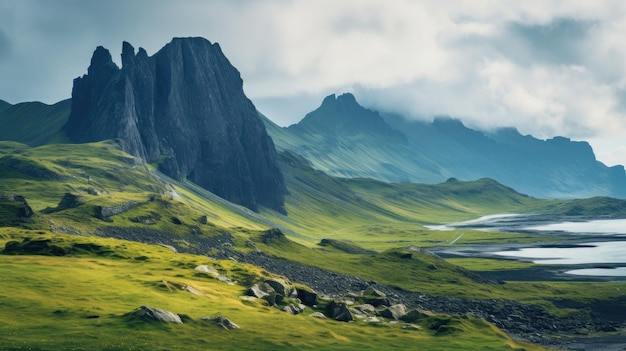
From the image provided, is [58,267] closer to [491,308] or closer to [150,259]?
[150,259]

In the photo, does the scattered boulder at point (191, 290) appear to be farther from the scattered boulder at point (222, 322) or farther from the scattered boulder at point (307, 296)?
the scattered boulder at point (307, 296)

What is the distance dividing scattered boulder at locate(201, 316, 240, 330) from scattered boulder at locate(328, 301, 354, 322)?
21271 mm

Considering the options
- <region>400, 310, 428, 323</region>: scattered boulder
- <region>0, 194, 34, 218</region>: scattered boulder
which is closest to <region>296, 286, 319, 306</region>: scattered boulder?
<region>400, 310, 428, 323</region>: scattered boulder

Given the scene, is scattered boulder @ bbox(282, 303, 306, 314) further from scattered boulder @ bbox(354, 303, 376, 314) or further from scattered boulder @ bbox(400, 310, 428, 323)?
scattered boulder @ bbox(400, 310, 428, 323)

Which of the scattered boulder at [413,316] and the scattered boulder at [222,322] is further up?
the scattered boulder at [413,316]

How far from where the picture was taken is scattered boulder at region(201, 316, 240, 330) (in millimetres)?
71375

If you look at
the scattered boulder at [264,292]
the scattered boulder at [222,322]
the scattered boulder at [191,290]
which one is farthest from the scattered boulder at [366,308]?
the scattered boulder at [222,322]

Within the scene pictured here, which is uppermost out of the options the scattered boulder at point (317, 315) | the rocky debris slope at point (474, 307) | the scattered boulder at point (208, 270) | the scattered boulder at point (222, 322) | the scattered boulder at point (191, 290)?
the scattered boulder at point (208, 270)

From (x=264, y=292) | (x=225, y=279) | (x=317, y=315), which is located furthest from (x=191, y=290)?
(x=317, y=315)

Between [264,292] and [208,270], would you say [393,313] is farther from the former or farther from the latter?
[208,270]

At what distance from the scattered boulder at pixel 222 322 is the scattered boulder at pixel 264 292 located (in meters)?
19.3

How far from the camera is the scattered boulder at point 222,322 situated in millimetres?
71375

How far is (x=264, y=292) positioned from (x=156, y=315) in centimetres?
2783

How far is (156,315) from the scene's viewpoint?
68.8 m
